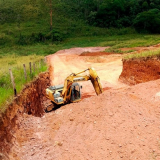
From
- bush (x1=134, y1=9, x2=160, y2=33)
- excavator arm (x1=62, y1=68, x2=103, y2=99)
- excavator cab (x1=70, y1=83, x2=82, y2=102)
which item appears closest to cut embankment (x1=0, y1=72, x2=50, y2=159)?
excavator arm (x1=62, y1=68, x2=103, y2=99)

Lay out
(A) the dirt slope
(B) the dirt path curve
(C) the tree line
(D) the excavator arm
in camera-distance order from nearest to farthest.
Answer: (A) the dirt slope, (D) the excavator arm, (B) the dirt path curve, (C) the tree line

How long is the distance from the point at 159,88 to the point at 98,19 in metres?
48.8

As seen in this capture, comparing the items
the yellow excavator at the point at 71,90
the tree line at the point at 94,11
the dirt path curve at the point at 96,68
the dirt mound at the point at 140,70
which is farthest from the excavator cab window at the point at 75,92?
the tree line at the point at 94,11

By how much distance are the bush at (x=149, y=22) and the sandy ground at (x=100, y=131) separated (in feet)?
144

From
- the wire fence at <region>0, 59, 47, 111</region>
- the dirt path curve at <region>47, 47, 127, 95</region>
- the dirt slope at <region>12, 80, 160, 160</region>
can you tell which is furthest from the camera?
the dirt path curve at <region>47, 47, 127, 95</region>

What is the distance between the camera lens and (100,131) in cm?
719

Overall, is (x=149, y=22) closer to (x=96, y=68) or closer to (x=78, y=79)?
(x=96, y=68)

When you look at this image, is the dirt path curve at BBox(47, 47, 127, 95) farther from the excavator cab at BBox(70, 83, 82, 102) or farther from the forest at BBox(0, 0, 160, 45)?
the forest at BBox(0, 0, 160, 45)

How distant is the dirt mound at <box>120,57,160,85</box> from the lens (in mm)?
14877

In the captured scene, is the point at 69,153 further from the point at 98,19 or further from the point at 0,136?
the point at 98,19

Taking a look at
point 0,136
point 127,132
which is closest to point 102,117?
point 127,132

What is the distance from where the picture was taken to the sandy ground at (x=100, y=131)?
6262 millimetres

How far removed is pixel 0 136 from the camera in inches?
262

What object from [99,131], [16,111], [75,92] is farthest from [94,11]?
[99,131]
